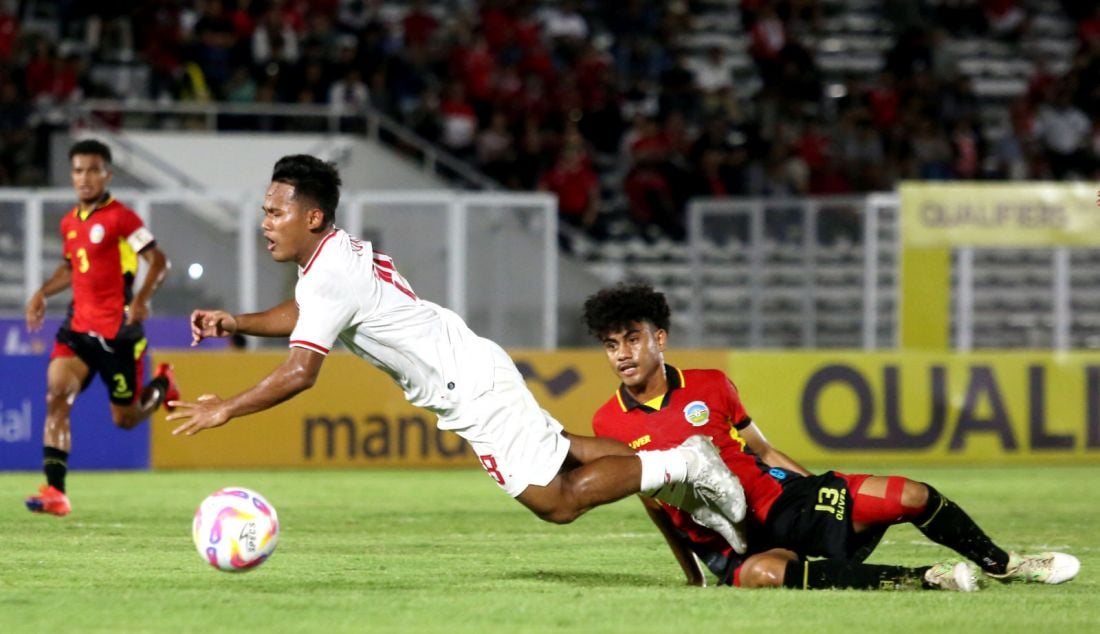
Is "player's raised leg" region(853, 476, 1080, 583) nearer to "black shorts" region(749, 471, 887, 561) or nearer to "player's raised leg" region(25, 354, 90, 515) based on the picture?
"black shorts" region(749, 471, 887, 561)

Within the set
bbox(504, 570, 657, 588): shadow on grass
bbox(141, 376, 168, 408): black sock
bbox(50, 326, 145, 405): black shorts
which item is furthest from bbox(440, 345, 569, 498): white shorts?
bbox(50, 326, 145, 405): black shorts

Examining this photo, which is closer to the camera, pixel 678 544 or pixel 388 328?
pixel 388 328

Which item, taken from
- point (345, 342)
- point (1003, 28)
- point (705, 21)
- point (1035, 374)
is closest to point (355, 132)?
point (705, 21)

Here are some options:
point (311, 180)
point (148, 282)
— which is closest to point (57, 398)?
point (148, 282)

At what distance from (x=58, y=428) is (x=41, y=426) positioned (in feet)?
15.1

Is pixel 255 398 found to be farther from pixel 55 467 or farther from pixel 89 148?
pixel 89 148

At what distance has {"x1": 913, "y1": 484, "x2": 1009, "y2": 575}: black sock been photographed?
25.3ft

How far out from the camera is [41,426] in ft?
51.9

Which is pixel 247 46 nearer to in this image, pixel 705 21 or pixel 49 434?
pixel 705 21

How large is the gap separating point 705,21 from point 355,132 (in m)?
6.44

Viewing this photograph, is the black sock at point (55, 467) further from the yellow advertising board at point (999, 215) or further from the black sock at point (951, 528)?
the yellow advertising board at point (999, 215)

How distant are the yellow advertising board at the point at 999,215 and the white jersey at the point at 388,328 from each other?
34.6 feet

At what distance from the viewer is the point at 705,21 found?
2648cm

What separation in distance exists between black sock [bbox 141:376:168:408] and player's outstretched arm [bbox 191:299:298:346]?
3269 millimetres
